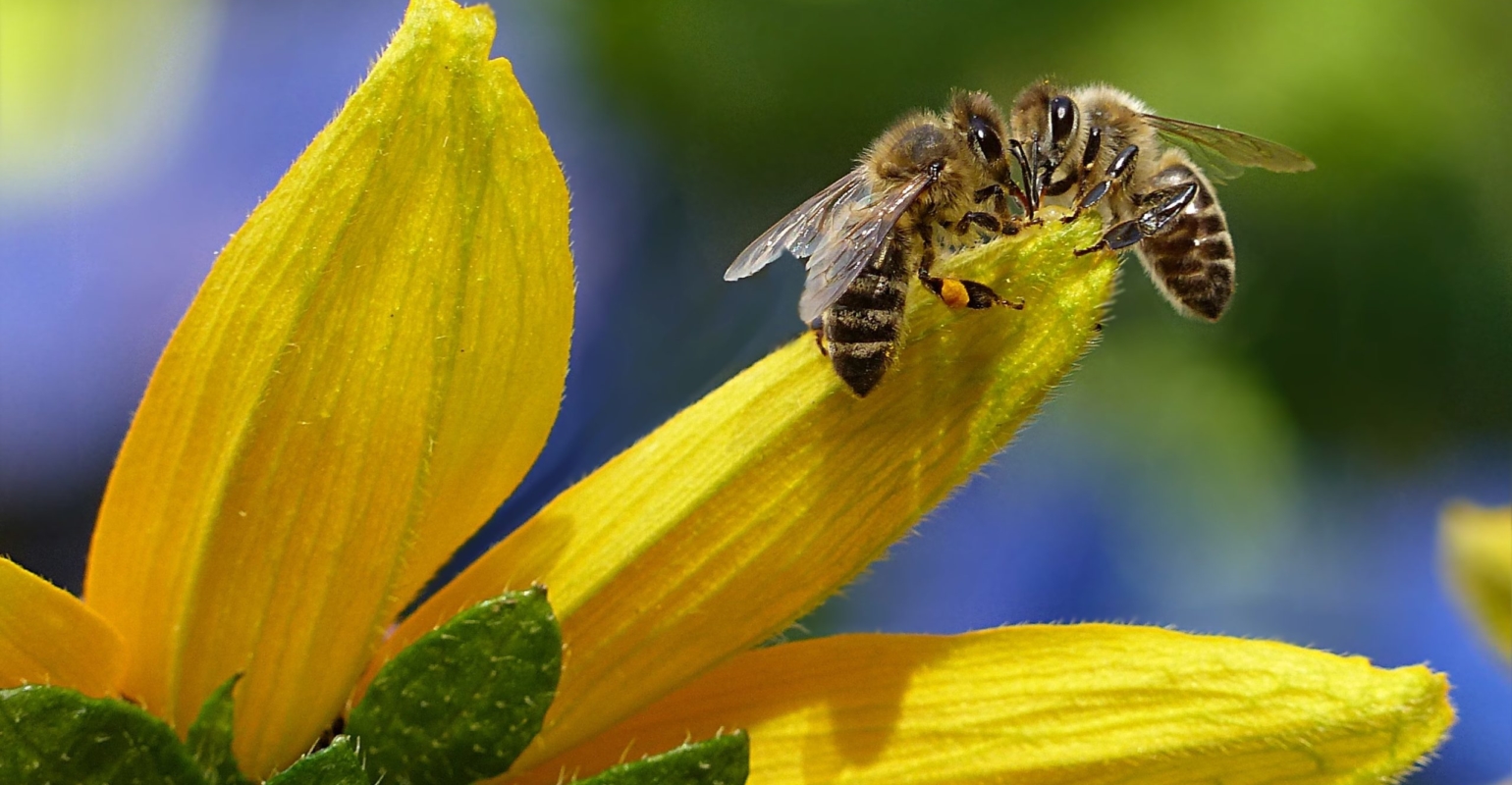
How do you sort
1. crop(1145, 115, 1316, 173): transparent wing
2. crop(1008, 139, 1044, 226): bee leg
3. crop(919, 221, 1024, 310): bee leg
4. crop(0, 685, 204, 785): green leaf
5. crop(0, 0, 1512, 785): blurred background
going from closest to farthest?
crop(0, 685, 204, 785): green leaf
crop(919, 221, 1024, 310): bee leg
crop(1008, 139, 1044, 226): bee leg
crop(1145, 115, 1316, 173): transparent wing
crop(0, 0, 1512, 785): blurred background

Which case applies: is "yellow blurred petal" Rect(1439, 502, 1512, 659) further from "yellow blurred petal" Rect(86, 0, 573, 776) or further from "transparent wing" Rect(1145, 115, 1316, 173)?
"yellow blurred petal" Rect(86, 0, 573, 776)

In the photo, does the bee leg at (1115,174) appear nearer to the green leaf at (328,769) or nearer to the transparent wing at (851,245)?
the transparent wing at (851,245)

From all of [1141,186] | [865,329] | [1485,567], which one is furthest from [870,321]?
[1485,567]

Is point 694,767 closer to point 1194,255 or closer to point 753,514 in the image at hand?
Answer: point 753,514

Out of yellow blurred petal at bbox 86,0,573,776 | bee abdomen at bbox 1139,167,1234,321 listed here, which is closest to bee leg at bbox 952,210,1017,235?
bee abdomen at bbox 1139,167,1234,321

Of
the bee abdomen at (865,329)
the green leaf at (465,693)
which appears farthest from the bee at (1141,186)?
the green leaf at (465,693)
